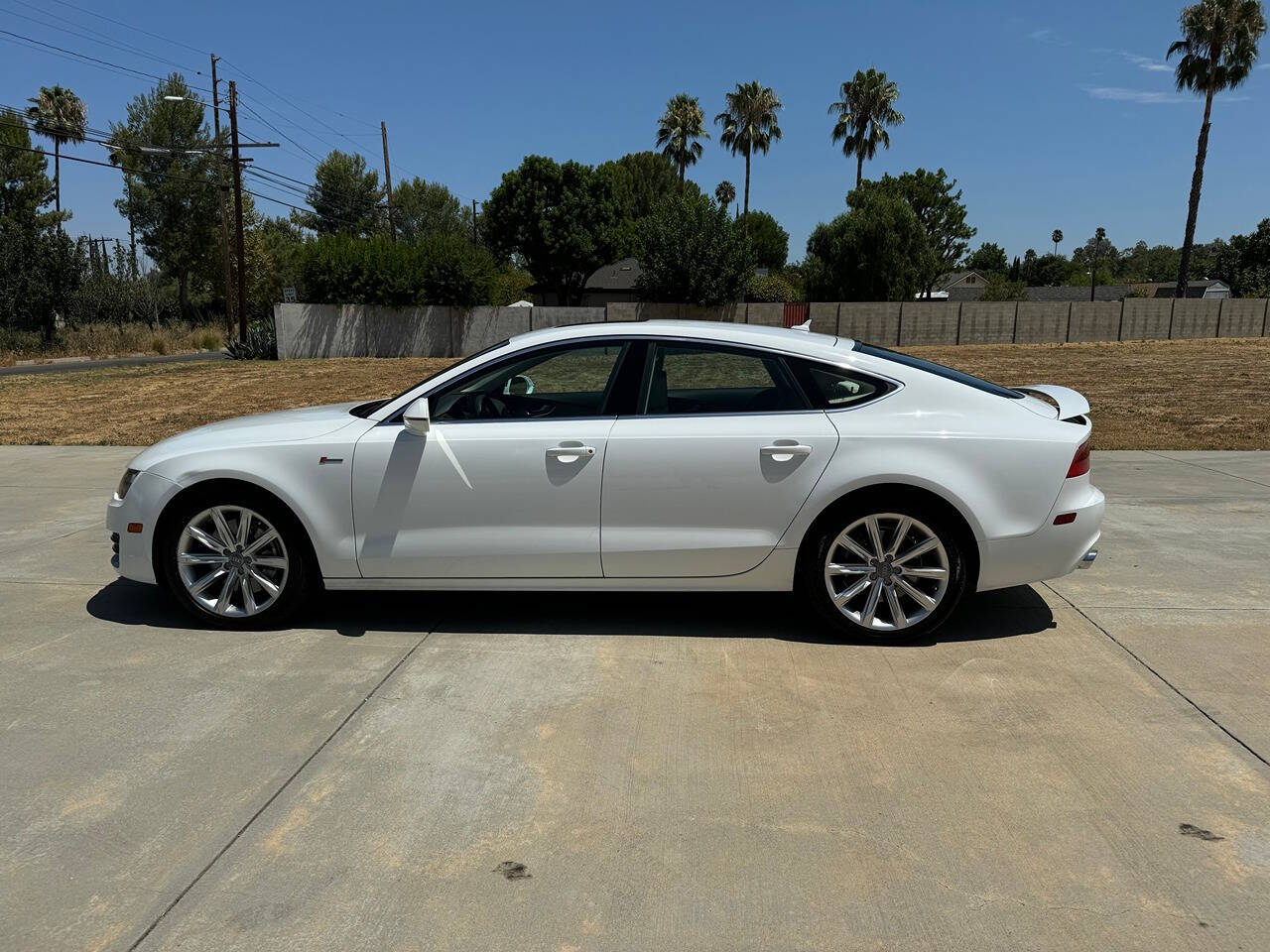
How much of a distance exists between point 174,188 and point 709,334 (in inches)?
2275

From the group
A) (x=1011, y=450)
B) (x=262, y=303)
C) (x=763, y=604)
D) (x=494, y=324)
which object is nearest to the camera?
(x=1011, y=450)

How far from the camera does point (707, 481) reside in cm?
454

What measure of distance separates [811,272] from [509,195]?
18.3 metres

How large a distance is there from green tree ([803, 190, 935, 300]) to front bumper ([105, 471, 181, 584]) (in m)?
49.0

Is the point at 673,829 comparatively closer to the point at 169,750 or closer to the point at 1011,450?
the point at 169,750

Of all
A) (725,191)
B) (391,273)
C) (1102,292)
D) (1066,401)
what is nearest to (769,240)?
(725,191)

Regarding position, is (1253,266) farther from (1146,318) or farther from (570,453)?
(570,453)

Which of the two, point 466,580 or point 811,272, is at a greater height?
point 811,272

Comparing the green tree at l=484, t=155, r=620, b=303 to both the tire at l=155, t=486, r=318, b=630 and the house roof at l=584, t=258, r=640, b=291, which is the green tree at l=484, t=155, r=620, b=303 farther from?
the tire at l=155, t=486, r=318, b=630

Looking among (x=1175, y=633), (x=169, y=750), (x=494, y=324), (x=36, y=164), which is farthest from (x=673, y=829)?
(x=36, y=164)

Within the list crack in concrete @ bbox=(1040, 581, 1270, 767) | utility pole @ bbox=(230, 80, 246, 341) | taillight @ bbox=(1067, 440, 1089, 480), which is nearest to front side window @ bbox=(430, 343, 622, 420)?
taillight @ bbox=(1067, 440, 1089, 480)

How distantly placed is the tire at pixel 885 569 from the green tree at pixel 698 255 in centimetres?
3414

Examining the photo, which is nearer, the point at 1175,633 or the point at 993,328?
the point at 1175,633

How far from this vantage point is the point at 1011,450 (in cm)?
451
